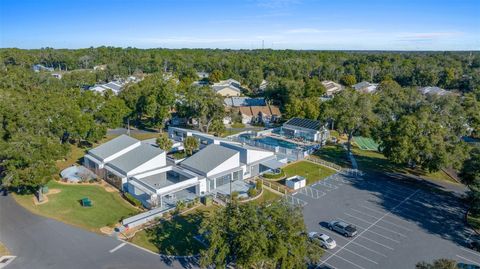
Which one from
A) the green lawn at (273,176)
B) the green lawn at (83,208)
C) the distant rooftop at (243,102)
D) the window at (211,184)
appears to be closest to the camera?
the green lawn at (83,208)

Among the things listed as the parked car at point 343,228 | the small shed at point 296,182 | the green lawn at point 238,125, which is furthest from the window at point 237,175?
the green lawn at point 238,125

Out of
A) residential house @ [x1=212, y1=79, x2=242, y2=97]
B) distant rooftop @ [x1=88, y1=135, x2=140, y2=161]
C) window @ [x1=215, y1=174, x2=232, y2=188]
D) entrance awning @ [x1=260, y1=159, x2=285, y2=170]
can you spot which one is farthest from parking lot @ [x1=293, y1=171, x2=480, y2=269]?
residential house @ [x1=212, y1=79, x2=242, y2=97]

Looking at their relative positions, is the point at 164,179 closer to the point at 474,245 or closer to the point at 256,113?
the point at 474,245

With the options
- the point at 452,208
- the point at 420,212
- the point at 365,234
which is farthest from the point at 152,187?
the point at 452,208

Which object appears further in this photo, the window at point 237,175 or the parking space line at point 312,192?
the window at point 237,175

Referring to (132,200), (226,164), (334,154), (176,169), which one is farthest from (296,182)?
(132,200)

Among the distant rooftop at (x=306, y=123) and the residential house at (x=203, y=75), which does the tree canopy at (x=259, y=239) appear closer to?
the distant rooftop at (x=306, y=123)
